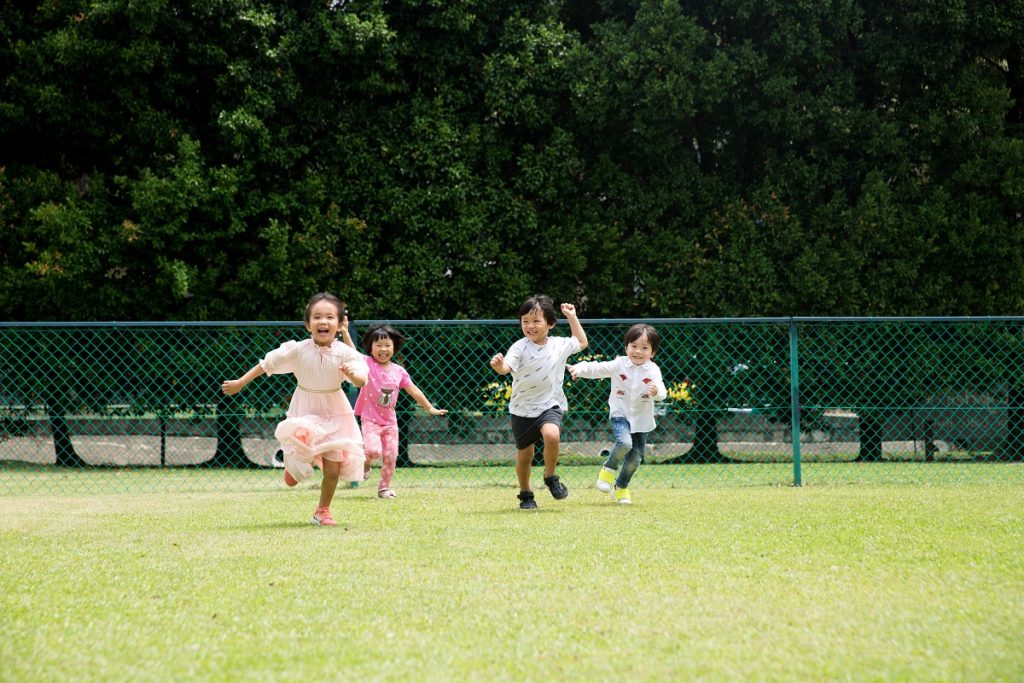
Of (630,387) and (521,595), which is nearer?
(521,595)

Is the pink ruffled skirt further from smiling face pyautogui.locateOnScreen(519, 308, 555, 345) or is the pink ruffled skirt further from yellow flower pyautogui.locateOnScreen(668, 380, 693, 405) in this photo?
yellow flower pyautogui.locateOnScreen(668, 380, 693, 405)

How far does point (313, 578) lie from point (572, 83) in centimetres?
1124

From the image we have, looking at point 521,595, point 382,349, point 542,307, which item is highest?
point 542,307

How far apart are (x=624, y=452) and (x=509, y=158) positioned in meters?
7.95

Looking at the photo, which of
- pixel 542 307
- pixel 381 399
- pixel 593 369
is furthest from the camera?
pixel 381 399

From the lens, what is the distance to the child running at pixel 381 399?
994 centimetres

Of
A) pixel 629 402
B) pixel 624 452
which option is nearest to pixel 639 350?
pixel 629 402

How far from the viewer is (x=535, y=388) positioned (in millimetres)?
8484

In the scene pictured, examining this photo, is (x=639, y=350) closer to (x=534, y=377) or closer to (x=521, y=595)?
(x=534, y=377)

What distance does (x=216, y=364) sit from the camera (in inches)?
559

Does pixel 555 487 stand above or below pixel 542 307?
below

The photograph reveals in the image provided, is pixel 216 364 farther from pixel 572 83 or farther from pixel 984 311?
pixel 984 311

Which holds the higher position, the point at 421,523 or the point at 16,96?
the point at 16,96

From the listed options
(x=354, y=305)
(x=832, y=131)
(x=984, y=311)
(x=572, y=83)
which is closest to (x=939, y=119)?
(x=832, y=131)
